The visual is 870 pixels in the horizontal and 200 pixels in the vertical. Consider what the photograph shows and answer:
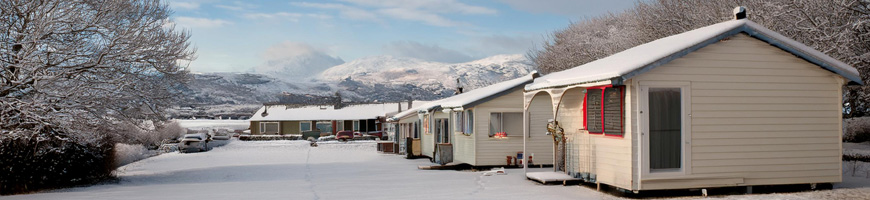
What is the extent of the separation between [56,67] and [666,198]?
583 inches

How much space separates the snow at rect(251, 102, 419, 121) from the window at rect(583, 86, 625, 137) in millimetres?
52286

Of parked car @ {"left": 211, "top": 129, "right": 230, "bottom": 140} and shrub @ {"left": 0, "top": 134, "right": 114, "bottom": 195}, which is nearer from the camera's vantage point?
shrub @ {"left": 0, "top": 134, "right": 114, "bottom": 195}

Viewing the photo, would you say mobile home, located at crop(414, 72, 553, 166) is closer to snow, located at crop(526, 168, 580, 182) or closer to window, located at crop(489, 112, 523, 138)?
window, located at crop(489, 112, 523, 138)

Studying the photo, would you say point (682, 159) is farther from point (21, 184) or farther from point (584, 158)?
point (21, 184)

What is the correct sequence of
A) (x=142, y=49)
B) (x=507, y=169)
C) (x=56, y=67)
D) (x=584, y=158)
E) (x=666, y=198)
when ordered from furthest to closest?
(x=507, y=169), (x=142, y=49), (x=56, y=67), (x=584, y=158), (x=666, y=198)

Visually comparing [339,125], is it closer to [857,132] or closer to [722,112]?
[857,132]

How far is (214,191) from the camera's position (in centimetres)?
1470

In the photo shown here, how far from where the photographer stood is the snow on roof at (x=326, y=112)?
66500mm

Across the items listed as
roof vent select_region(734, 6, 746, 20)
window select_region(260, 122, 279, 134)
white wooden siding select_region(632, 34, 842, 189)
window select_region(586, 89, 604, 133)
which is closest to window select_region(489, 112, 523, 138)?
window select_region(586, 89, 604, 133)

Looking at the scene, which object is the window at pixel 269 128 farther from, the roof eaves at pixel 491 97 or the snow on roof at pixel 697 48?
the snow on roof at pixel 697 48

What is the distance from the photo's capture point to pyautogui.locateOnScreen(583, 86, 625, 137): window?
12.2 m

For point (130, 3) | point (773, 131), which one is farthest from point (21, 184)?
point (773, 131)

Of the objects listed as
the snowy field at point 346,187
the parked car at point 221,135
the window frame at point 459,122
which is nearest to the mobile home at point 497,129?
the window frame at point 459,122

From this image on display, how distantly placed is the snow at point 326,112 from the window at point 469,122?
4419cm
